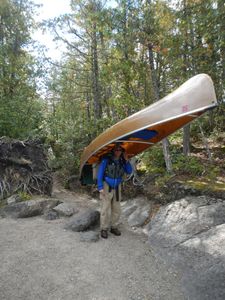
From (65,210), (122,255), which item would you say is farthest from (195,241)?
(65,210)

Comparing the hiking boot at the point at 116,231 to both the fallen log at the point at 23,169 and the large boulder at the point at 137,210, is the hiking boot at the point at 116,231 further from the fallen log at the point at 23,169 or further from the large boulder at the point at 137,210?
the fallen log at the point at 23,169

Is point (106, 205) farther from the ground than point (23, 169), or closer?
closer

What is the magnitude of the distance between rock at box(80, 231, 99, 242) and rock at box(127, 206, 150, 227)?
1196 millimetres

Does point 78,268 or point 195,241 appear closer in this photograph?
point 78,268

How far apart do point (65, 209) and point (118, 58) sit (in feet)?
17.6

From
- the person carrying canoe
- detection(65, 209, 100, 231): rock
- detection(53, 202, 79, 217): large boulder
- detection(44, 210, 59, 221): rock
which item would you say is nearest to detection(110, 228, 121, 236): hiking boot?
the person carrying canoe

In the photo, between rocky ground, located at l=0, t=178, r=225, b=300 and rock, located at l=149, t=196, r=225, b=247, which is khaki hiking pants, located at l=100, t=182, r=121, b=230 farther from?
rock, located at l=149, t=196, r=225, b=247

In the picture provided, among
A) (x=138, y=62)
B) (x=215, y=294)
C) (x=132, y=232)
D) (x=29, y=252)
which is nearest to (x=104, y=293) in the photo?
(x=215, y=294)

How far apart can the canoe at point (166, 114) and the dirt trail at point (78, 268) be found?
2121 millimetres

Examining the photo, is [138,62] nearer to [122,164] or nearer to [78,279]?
[122,164]

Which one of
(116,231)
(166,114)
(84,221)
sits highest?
(166,114)

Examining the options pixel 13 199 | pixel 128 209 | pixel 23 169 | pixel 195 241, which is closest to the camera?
pixel 195 241

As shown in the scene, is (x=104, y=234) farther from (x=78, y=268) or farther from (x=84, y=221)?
(x=78, y=268)

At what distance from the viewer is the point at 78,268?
14.2ft
